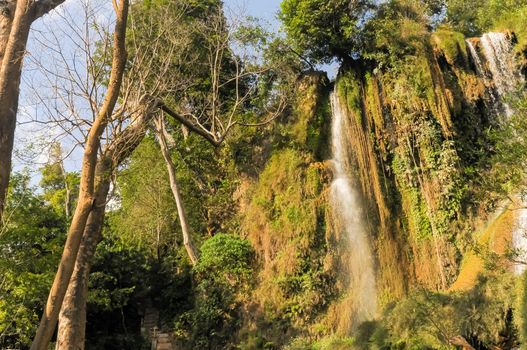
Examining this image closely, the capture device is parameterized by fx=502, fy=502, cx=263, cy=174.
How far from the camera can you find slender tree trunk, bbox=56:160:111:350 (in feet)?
21.3

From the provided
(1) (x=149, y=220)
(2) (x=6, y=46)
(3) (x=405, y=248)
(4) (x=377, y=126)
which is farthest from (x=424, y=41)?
(2) (x=6, y=46)

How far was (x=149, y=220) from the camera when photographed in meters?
17.1

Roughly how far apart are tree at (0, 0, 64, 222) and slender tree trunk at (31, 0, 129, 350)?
4.38 ft

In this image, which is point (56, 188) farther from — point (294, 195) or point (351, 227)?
point (351, 227)

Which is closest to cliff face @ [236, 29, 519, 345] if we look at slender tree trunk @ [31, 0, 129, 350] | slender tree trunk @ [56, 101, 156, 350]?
slender tree trunk @ [56, 101, 156, 350]

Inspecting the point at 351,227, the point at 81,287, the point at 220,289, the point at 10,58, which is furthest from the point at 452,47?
the point at 81,287

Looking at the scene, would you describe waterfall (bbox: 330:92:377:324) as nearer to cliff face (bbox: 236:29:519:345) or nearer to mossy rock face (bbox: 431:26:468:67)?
cliff face (bbox: 236:29:519:345)

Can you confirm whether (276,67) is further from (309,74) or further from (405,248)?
(405,248)

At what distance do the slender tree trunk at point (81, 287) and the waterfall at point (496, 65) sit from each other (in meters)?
12.4

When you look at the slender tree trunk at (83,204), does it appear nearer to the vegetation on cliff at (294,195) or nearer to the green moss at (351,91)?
the vegetation on cliff at (294,195)

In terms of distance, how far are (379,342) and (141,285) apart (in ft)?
26.9

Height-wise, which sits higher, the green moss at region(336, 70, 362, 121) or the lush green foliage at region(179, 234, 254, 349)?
the green moss at region(336, 70, 362, 121)

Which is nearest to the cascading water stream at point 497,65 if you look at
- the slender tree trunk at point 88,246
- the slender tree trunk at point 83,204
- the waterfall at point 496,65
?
the waterfall at point 496,65

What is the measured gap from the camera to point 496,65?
616 inches
